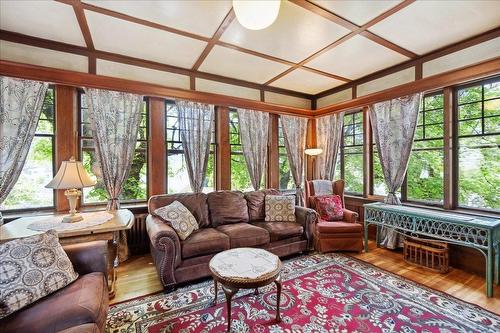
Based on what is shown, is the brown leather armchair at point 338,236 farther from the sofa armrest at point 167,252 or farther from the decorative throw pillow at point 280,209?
the sofa armrest at point 167,252

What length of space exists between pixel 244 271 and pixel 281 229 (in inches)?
54.8

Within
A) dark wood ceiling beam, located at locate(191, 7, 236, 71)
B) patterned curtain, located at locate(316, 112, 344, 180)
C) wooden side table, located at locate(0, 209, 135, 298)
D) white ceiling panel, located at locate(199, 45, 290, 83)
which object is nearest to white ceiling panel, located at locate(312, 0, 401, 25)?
dark wood ceiling beam, located at locate(191, 7, 236, 71)

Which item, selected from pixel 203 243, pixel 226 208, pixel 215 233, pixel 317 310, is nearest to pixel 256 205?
pixel 226 208

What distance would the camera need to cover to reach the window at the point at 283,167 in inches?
197

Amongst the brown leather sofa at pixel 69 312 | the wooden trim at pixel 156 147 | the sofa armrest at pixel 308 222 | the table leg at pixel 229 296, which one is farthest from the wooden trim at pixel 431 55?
the brown leather sofa at pixel 69 312

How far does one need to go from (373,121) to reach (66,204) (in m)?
4.83

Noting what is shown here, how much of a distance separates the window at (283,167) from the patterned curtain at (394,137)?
5.68 ft

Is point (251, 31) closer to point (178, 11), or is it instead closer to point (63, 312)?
point (178, 11)

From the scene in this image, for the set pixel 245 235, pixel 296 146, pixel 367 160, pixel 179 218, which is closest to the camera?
pixel 179 218

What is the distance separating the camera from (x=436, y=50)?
10.4ft

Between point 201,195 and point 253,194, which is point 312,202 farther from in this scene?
point 201,195

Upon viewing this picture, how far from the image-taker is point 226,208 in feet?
11.4

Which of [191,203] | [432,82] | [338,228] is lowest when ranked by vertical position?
[338,228]

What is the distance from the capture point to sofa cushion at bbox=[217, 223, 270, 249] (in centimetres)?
294
